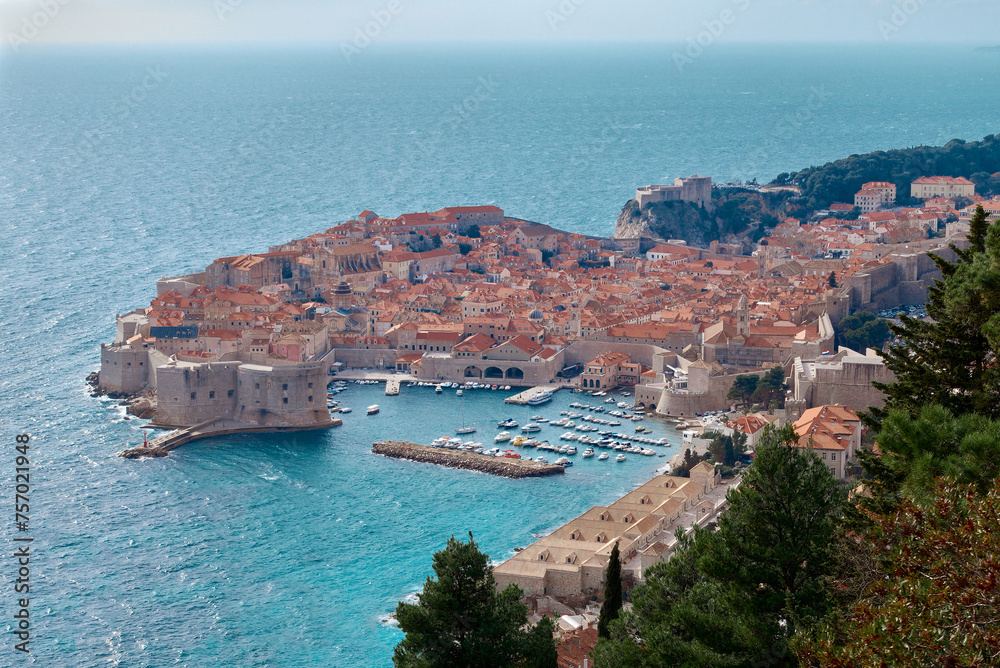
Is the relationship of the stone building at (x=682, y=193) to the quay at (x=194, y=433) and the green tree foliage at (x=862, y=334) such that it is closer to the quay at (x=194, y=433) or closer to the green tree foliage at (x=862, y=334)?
the green tree foliage at (x=862, y=334)

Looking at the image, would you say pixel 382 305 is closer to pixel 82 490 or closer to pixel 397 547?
pixel 82 490

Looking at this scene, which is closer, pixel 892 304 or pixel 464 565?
pixel 464 565

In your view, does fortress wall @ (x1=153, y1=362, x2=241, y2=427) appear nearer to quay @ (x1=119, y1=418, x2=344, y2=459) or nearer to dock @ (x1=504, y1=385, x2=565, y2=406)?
quay @ (x1=119, y1=418, x2=344, y2=459)

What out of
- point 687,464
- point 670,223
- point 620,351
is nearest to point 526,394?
point 620,351

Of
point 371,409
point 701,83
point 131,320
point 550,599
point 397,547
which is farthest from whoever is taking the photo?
point 701,83

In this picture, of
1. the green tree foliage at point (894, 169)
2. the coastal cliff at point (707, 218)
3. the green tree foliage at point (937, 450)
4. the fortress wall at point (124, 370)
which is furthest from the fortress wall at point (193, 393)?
the green tree foliage at point (894, 169)

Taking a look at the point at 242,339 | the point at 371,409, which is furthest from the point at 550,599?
the point at 242,339
